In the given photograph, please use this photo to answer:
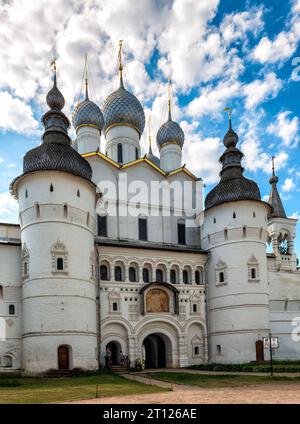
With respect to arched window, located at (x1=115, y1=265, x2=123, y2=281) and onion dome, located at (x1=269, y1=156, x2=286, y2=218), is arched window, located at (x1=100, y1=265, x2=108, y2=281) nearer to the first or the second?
arched window, located at (x1=115, y1=265, x2=123, y2=281)

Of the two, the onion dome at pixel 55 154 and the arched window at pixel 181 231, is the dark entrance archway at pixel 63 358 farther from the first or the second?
the arched window at pixel 181 231

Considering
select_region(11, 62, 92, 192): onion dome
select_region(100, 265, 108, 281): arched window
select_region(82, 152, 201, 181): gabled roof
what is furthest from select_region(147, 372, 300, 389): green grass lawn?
select_region(82, 152, 201, 181): gabled roof

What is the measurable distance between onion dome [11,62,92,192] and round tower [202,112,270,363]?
894 centimetres

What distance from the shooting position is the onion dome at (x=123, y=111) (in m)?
33.2

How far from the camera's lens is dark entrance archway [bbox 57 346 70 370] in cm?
2143

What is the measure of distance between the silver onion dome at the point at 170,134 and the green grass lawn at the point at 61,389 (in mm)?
19587

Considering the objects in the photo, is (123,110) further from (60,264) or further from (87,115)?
(60,264)

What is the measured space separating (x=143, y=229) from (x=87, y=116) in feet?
31.2

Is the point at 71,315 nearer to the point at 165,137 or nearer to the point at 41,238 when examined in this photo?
the point at 41,238

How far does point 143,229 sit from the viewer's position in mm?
29547

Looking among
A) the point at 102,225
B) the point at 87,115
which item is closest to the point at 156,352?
the point at 102,225

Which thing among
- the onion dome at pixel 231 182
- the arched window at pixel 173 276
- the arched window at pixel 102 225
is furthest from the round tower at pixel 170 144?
the arched window at pixel 173 276
